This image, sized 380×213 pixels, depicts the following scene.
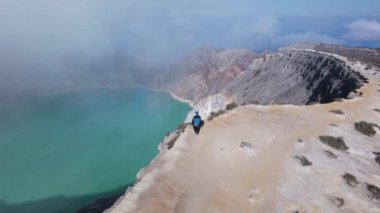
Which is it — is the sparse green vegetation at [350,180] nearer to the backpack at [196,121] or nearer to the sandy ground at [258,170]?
the sandy ground at [258,170]

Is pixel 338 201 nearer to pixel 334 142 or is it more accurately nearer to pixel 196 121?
pixel 334 142

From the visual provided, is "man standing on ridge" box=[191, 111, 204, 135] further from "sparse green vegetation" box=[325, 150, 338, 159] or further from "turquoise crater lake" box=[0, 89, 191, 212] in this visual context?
"turquoise crater lake" box=[0, 89, 191, 212]

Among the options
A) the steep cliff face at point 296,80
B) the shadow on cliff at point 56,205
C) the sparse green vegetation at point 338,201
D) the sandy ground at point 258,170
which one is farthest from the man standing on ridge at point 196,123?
the shadow on cliff at point 56,205

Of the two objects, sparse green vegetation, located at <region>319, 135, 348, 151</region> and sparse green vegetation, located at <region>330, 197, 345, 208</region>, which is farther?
sparse green vegetation, located at <region>319, 135, 348, 151</region>

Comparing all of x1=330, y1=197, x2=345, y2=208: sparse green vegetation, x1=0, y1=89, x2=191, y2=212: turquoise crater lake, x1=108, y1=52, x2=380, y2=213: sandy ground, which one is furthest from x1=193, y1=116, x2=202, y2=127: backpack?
Result: x1=0, y1=89, x2=191, y2=212: turquoise crater lake

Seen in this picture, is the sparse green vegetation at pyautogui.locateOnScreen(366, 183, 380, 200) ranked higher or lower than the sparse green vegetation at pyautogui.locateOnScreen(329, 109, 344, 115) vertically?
lower

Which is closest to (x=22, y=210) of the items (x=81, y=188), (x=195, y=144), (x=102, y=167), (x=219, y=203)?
(x=81, y=188)
